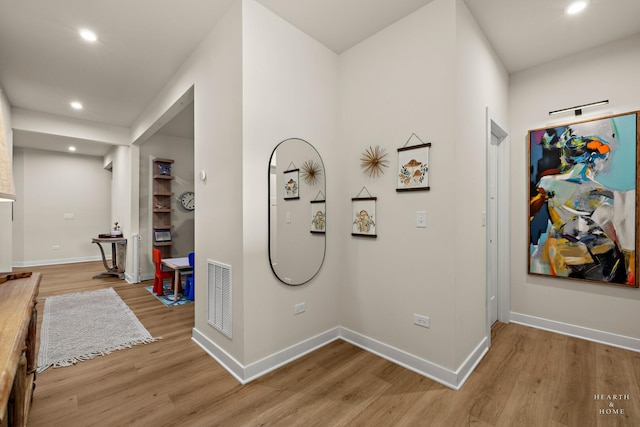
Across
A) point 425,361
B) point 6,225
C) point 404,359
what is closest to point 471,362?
point 425,361

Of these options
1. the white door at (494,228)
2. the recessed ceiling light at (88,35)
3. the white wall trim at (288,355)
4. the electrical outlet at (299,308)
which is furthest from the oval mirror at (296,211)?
the recessed ceiling light at (88,35)

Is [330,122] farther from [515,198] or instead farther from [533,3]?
[515,198]

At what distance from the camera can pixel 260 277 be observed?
2273 mm

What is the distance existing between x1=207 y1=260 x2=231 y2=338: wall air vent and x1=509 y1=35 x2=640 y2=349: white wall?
3022mm

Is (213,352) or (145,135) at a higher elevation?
(145,135)

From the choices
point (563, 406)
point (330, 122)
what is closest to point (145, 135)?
point (330, 122)

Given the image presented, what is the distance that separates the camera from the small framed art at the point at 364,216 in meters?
2.58

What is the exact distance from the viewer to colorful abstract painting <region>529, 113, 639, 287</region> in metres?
2.61

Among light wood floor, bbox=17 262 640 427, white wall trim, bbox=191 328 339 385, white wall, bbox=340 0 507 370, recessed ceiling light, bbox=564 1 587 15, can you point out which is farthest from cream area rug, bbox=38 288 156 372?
recessed ceiling light, bbox=564 1 587 15

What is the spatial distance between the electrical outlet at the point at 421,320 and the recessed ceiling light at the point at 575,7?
260cm

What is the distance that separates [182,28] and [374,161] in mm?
2036

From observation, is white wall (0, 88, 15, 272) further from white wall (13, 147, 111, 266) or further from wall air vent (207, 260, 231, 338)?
wall air vent (207, 260, 231, 338)

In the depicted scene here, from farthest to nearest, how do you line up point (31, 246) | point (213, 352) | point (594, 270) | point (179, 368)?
point (31, 246) → point (594, 270) → point (213, 352) → point (179, 368)

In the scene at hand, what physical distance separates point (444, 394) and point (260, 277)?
4.95ft
